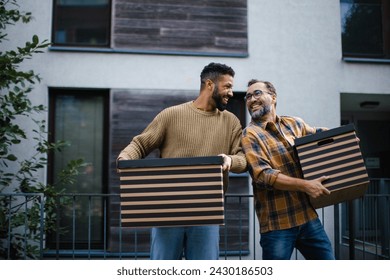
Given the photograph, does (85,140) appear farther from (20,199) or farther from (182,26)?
(182,26)

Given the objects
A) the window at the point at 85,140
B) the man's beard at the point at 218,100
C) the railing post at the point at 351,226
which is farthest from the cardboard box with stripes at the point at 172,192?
the window at the point at 85,140

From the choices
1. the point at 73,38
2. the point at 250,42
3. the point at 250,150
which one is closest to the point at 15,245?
the point at 73,38

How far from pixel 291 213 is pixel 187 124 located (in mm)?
659

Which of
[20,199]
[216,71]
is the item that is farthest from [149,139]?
[20,199]

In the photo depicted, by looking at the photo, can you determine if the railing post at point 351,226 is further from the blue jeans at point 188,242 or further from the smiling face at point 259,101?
the blue jeans at point 188,242

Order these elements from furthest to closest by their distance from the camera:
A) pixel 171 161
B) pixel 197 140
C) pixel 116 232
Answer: pixel 116 232 → pixel 197 140 → pixel 171 161

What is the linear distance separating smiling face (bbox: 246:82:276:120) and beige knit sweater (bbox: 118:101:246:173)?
0.12 metres

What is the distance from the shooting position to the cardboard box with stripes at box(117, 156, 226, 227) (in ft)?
6.77

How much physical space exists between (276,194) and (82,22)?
4054 mm

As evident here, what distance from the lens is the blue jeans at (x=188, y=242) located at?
2.24 m

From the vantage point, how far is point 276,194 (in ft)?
7.64

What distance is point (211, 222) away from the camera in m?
2.06

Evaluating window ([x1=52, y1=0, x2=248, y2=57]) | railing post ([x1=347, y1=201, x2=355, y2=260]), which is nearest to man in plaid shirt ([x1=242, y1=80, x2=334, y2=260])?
railing post ([x1=347, y1=201, x2=355, y2=260])

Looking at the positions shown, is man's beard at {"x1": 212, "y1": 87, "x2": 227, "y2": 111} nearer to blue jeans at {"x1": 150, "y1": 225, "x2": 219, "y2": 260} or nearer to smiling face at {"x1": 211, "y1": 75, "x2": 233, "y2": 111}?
smiling face at {"x1": 211, "y1": 75, "x2": 233, "y2": 111}
